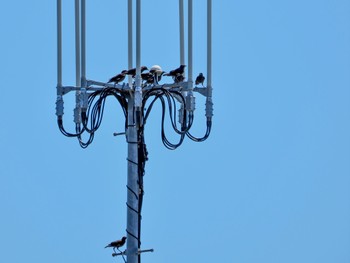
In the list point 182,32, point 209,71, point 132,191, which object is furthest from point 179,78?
point 132,191

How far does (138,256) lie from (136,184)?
66.1 inches

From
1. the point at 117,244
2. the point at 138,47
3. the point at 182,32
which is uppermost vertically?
the point at 182,32

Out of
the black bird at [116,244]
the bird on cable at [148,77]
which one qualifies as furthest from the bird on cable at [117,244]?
the bird on cable at [148,77]

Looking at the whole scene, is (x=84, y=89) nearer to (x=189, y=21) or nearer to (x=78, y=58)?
(x=78, y=58)

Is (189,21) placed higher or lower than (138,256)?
higher

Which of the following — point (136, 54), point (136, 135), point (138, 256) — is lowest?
point (138, 256)

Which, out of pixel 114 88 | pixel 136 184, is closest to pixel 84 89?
pixel 114 88

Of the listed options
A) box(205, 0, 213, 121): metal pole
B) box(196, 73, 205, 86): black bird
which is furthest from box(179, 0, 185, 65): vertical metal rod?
box(196, 73, 205, 86): black bird

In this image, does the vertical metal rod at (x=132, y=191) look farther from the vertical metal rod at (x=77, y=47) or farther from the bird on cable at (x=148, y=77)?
the vertical metal rod at (x=77, y=47)

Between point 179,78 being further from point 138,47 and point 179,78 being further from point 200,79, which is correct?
point 138,47

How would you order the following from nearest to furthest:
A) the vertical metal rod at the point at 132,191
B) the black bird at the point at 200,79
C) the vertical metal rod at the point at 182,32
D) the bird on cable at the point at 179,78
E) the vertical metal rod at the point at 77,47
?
the vertical metal rod at the point at 77,47
the vertical metal rod at the point at 132,191
the black bird at the point at 200,79
the bird on cable at the point at 179,78
the vertical metal rod at the point at 182,32

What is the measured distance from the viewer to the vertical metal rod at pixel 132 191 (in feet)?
99.7

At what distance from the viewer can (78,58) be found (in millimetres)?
30266

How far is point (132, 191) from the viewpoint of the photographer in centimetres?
3059
